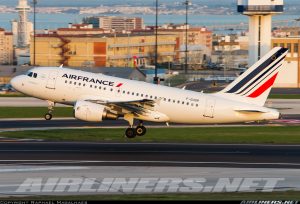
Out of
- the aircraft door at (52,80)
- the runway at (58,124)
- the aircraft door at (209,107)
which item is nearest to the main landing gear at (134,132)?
the aircraft door at (209,107)

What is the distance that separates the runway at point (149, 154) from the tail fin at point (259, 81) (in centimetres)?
365

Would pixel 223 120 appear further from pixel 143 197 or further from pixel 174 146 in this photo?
pixel 143 197

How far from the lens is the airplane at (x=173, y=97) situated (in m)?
59.8

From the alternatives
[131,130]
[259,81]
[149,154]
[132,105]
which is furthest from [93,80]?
[259,81]

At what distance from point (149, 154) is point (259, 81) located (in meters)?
11.2

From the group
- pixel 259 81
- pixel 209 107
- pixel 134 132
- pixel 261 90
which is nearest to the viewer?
pixel 261 90

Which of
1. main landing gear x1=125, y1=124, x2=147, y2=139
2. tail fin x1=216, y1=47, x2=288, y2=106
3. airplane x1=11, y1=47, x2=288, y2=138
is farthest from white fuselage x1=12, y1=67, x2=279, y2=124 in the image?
main landing gear x1=125, y1=124, x2=147, y2=139

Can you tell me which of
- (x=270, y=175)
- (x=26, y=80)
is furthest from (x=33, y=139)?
(x=270, y=175)

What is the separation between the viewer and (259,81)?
197 ft

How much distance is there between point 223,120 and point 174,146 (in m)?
4.89

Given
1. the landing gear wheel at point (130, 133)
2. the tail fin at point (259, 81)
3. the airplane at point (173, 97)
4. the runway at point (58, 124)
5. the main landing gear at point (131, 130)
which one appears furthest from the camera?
the runway at point (58, 124)

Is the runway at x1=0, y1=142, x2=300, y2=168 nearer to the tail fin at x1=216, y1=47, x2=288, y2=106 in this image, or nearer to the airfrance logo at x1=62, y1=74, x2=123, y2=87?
the tail fin at x1=216, y1=47, x2=288, y2=106

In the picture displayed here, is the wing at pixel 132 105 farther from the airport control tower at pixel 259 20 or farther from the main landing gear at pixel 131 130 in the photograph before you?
the airport control tower at pixel 259 20

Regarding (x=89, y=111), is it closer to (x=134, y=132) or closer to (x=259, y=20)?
(x=134, y=132)
